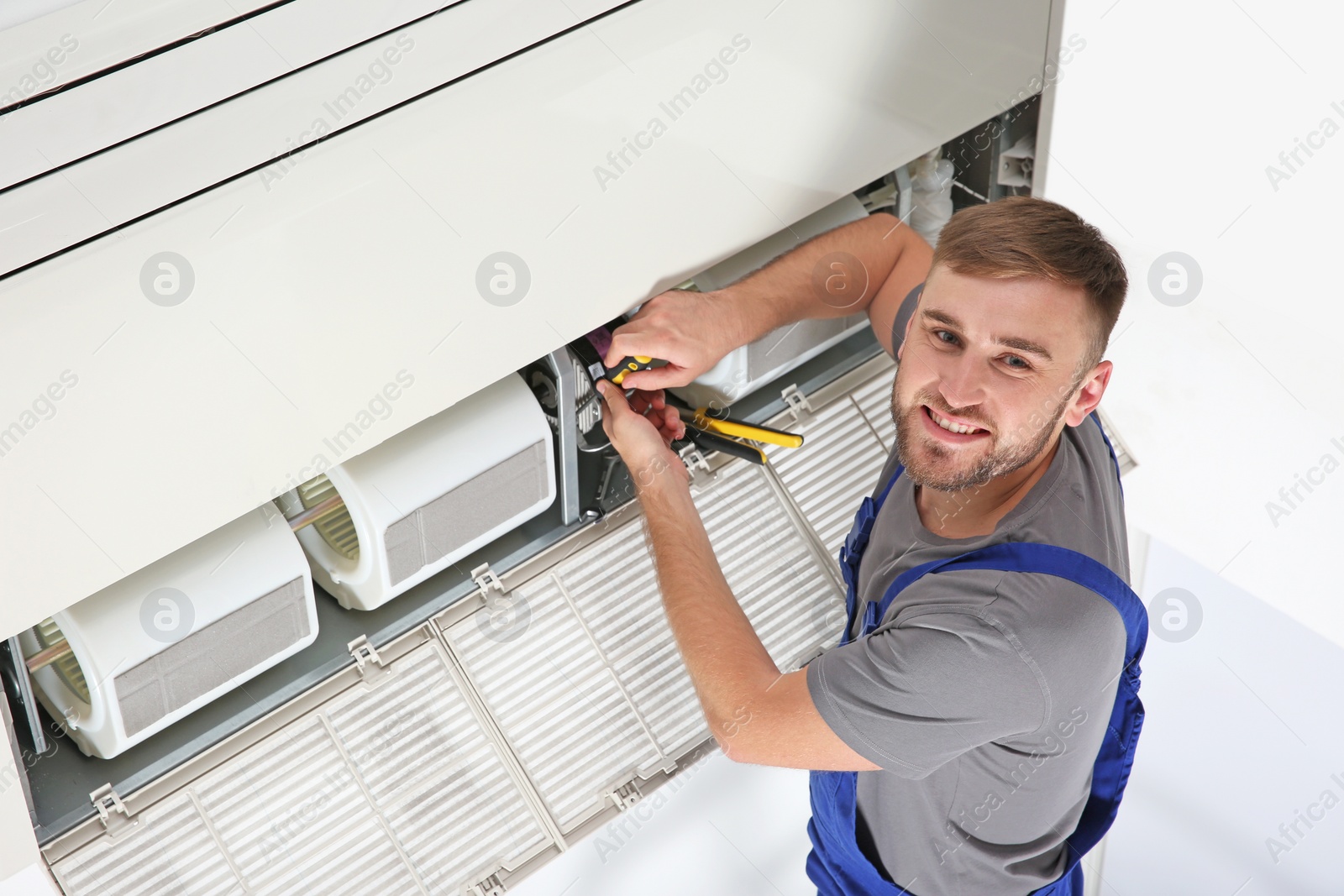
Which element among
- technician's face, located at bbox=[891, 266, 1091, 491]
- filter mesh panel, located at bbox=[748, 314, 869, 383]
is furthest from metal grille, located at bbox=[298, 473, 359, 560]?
technician's face, located at bbox=[891, 266, 1091, 491]

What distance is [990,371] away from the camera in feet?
3.69

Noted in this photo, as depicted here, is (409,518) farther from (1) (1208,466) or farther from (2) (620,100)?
(1) (1208,466)

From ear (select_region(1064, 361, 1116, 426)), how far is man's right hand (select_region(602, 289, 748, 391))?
387mm

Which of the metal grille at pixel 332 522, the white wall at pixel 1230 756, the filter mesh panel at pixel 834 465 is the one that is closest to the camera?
the metal grille at pixel 332 522

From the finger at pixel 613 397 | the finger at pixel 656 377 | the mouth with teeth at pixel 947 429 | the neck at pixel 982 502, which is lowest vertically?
the neck at pixel 982 502

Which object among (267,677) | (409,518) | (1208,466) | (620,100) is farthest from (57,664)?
(1208,466)

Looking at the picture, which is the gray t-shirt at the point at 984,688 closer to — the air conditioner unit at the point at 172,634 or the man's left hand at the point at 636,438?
the man's left hand at the point at 636,438

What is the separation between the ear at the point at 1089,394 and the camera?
1.15 m

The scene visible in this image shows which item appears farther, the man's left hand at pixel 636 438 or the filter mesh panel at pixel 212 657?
the man's left hand at pixel 636 438

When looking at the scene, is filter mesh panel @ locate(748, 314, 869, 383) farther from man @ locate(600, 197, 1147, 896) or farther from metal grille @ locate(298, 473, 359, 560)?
metal grille @ locate(298, 473, 359, 560)

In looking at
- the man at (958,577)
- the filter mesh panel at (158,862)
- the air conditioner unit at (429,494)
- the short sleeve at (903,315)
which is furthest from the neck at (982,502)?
the filter mesh panel at (158,862)

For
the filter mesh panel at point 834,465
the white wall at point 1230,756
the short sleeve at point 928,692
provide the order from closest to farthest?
the short sleeve at point 928,692 < the filter mesh panel at point 834,465 < the white wall at point 1230,756

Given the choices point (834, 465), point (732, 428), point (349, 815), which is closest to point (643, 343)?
point (732, 428)

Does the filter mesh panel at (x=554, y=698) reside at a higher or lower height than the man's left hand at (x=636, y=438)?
lower
